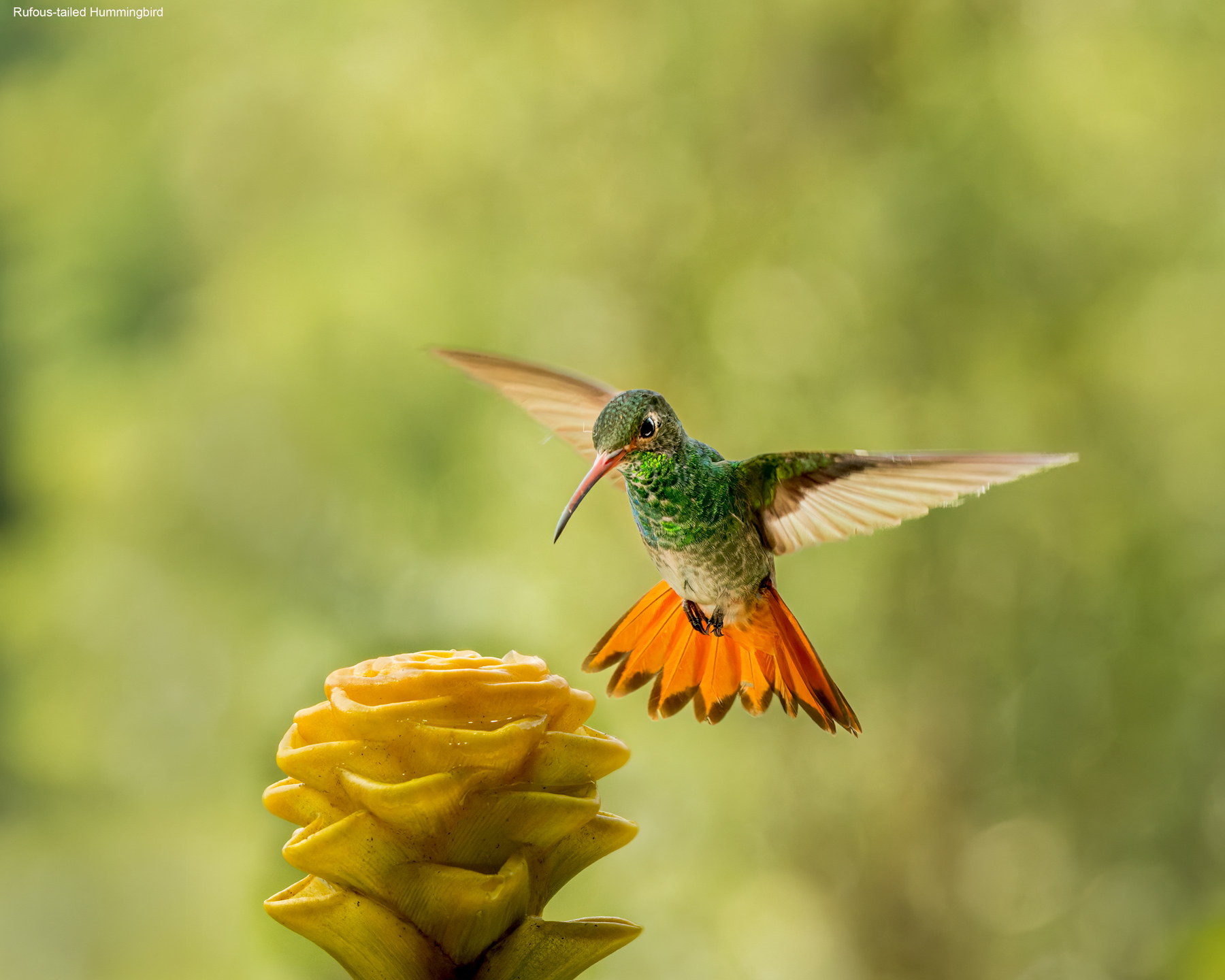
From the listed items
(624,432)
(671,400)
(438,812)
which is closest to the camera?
(438,812)

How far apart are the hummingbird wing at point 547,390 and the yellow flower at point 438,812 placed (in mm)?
244

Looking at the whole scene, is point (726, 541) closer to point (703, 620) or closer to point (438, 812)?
point (703, 620)

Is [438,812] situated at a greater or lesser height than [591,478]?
lesser

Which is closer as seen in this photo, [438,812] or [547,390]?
[438,812]

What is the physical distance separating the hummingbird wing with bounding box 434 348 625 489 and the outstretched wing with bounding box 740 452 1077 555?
0.36ft

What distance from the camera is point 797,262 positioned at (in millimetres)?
2268

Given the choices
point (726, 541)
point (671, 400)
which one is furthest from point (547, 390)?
point (671, 400)

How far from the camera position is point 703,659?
67 cm

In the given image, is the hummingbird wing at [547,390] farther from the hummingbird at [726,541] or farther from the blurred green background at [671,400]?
the blurred green background at [671,400]

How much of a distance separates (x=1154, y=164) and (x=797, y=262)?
0.67 meters

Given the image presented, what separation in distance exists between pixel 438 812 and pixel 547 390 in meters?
0.36

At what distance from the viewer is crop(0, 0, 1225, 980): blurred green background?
2148mm

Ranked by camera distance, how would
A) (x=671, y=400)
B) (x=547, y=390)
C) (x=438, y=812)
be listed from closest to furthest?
(x=438, y=812)
(x=547, y=390)
(x=671, y=400)

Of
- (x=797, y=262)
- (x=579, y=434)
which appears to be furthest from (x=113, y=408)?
(x=579, y=434)
